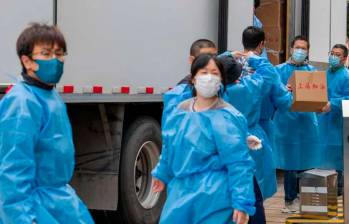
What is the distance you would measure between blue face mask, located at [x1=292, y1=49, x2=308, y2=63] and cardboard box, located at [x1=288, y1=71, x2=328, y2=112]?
93 cm

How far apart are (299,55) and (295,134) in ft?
2.66

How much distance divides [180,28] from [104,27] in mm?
1444

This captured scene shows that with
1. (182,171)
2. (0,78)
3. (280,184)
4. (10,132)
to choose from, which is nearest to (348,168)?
(182,171)

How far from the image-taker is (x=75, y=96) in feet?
22.5

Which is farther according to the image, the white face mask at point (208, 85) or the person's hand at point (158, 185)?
the person's hand at point (158, 185)

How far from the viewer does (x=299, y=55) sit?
895 centimetres

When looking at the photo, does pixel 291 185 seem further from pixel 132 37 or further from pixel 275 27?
pixel 275 27

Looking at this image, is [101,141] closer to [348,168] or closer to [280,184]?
[348,168]

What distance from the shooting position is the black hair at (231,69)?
5988 mm

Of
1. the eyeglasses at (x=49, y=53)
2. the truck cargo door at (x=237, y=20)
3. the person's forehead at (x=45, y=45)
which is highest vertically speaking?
the truck cargo door at (x=237, y=20)

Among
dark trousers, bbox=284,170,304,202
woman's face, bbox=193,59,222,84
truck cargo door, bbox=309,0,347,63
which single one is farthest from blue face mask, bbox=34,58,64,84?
truck cargo door, bbox=309,0,347,63

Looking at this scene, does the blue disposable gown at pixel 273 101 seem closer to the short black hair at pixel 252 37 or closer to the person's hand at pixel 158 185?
the short black hair at pixel 252 37

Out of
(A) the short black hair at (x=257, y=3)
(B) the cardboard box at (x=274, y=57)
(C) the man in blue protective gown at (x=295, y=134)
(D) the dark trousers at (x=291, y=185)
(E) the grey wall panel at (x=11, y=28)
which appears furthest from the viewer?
(A) the short black hair at (x=257, y=3)

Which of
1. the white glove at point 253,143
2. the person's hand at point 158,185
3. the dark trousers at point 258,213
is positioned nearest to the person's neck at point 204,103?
the white glove at point 253,143
